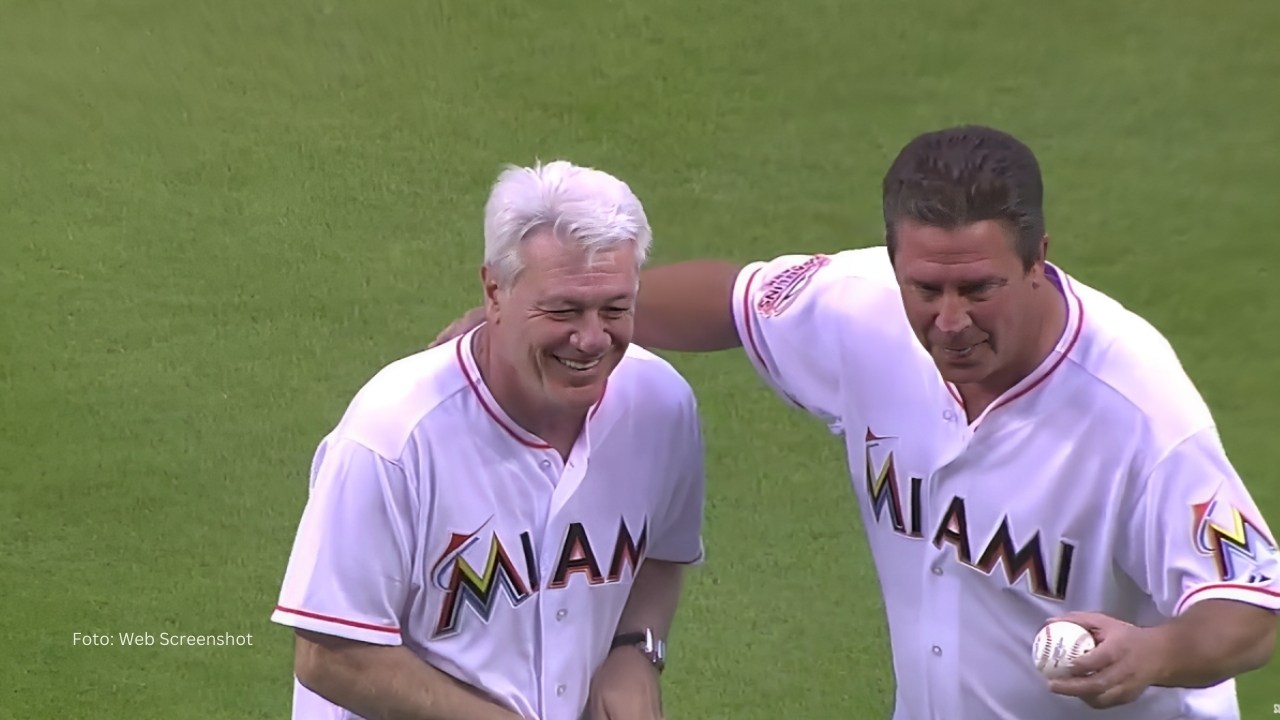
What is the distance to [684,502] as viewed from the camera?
2.73 m

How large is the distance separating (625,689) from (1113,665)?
86cm

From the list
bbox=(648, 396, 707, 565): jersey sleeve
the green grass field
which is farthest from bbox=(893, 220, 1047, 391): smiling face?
the green grass field

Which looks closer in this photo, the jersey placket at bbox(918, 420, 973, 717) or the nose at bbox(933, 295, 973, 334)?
the nose at bbox(933, 295, 973, 334)

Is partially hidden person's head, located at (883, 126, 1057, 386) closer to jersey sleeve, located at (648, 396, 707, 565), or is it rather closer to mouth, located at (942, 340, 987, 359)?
mouth, located at (942, 340, 987, 359)

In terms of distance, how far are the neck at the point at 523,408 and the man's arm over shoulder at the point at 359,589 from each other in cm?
22

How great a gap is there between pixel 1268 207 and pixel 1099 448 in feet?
15.3

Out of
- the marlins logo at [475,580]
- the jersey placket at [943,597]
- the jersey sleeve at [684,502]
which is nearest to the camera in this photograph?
the marlins logo at [475,580]

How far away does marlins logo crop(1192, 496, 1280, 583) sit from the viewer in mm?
2291

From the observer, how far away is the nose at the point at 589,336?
2.30 m

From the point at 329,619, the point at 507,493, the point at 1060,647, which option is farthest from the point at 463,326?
the point at 1060,647

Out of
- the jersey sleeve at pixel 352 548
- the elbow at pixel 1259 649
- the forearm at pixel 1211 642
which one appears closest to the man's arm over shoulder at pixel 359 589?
the jersey sleeve at pixel 352 548

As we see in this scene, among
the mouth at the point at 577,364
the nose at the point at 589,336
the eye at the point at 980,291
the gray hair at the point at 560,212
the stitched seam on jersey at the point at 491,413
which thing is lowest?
the stitched seam on jersey at the point at 491,413

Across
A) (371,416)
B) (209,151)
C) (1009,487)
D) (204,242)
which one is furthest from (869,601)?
(209,151)

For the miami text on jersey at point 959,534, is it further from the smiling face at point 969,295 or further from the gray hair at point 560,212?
the gray hair at point 560,212
